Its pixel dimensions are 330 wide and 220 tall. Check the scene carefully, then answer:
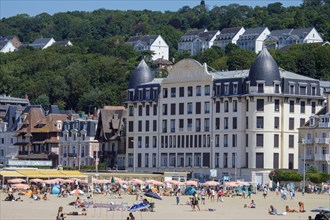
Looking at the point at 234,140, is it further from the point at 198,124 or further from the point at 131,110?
the point at 131,110

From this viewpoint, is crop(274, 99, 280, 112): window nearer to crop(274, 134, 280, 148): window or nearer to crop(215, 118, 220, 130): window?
crop(274, 134, 280, 148): window

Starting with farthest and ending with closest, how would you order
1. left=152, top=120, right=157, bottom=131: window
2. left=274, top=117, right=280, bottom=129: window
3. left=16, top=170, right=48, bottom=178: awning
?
left=152, top=120, right=157, bottom=131: window
left=274, top=117, right=280, bottom=129: window
left=16, top=170, right=48, bottom=178: awning

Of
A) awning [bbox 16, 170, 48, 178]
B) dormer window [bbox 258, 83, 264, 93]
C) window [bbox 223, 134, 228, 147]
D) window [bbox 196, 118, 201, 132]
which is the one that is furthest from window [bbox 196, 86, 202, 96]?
awning [bbox 16, 170, 48, 178]

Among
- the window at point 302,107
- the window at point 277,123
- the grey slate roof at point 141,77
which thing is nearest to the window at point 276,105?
the window at point 277,123

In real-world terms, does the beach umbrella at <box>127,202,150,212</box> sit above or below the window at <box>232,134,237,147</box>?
below

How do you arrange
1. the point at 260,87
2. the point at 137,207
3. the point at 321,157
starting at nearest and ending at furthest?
the point at 137,207
the point at 321,157
the point at 260,87

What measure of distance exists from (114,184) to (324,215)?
47856mm

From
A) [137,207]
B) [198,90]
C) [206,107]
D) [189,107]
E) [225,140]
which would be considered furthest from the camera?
[189,107]

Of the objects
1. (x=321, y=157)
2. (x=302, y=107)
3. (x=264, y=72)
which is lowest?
(x=321, y=157)

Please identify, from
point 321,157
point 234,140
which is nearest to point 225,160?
point 234,140

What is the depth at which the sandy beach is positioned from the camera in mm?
73875

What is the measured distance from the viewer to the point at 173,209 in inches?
3233

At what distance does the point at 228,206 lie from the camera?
8669 centimetres

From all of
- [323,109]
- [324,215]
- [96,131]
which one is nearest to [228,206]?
[324,215]
